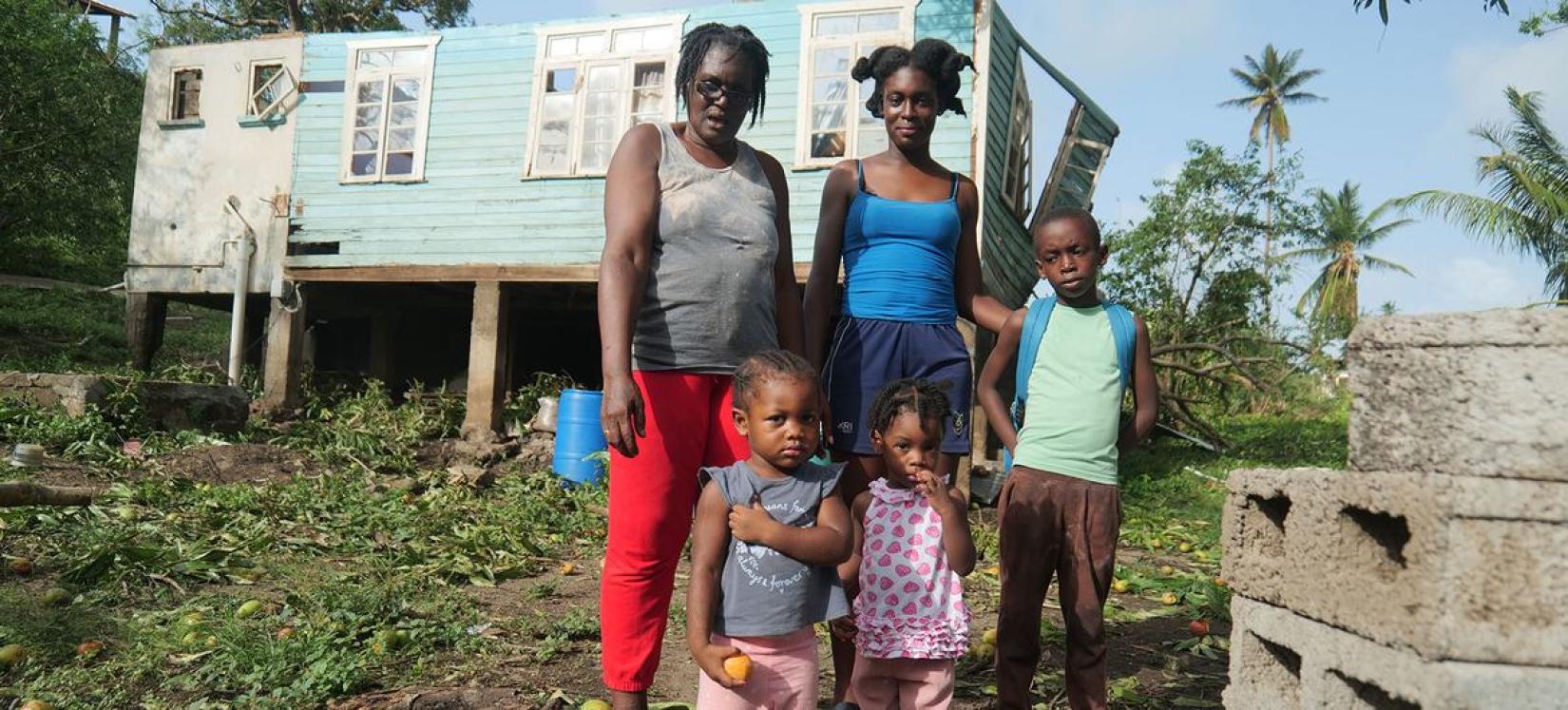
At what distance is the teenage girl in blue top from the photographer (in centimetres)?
287

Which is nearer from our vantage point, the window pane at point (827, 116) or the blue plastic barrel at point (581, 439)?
the blue plastic barrel at point (581, 439)

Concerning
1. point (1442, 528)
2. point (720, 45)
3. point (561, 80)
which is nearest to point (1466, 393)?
point (1442, 528)

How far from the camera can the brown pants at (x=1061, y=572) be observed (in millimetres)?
2775

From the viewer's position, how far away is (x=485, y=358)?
1097 centimetres

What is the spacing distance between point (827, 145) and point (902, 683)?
768 cm

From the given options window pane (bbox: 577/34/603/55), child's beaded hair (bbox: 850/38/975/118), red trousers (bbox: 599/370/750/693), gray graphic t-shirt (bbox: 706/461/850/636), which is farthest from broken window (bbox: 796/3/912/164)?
gray graphic t-shirt (bbox: 706/461/850/636)

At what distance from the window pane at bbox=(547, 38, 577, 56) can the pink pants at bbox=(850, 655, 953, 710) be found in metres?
9.30

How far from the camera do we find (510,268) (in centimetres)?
1091

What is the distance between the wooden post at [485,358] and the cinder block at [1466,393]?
32.5ft

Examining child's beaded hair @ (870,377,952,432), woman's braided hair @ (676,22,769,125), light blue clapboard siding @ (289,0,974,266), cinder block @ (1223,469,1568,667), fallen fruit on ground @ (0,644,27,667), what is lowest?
fallen fruit on ground @ (0,644,27,667)

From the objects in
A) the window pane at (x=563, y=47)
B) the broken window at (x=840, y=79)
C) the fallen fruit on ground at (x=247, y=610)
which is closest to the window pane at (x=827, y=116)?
the broken window at (x=840, y=79)

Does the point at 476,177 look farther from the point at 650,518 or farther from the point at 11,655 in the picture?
the point at 650,518

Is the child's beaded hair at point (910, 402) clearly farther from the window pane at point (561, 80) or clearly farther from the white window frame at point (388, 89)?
the white window frame at point (388, 89)

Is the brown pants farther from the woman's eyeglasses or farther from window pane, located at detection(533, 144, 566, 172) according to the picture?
window pane, located at detection(533, 144, 566, 172)
